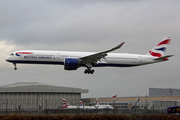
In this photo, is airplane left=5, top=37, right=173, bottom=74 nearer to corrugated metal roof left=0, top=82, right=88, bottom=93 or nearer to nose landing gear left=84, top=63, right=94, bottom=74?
nose landing gear left=84, top=63, right=94, bottom=74

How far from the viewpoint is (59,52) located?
4869 centimetres

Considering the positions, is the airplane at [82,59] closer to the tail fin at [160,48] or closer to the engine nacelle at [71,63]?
the engine nacelle at [71,63]

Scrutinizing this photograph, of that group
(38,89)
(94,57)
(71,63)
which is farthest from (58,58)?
(38,89)

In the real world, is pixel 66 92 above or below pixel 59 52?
below

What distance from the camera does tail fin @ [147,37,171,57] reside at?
57.6 meters

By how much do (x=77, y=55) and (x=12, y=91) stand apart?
38404 mm

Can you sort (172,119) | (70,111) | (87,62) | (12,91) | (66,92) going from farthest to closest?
1. (66,92)
2. (12,91)
3. (87,62)
4. (70,111)
5. (172,119)

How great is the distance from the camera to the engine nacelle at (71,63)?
156 ft

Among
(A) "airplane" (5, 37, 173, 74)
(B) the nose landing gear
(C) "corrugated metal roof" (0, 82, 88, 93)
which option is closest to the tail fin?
(A) "airplane" (5, 37, 173, 74)

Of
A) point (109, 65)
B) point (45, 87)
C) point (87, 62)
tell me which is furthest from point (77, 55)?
point (45, 87)

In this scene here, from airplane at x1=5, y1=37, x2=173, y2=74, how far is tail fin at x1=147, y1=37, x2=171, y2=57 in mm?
2188

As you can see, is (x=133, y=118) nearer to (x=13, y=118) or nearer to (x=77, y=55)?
(x=13, y=118)

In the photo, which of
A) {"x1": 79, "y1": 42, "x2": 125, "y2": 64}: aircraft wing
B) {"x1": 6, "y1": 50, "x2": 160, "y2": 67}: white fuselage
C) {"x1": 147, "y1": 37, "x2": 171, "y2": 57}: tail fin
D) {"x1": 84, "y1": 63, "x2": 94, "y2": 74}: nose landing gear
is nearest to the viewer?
{"x1": 6, "y1": 50, "x2": 160, "y2": 67}: white fuselage

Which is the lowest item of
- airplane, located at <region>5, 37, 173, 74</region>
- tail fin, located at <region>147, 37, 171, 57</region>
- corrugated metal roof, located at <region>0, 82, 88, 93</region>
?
corrugated metal roof, located at <region>0, 82, 88, 93</region>
